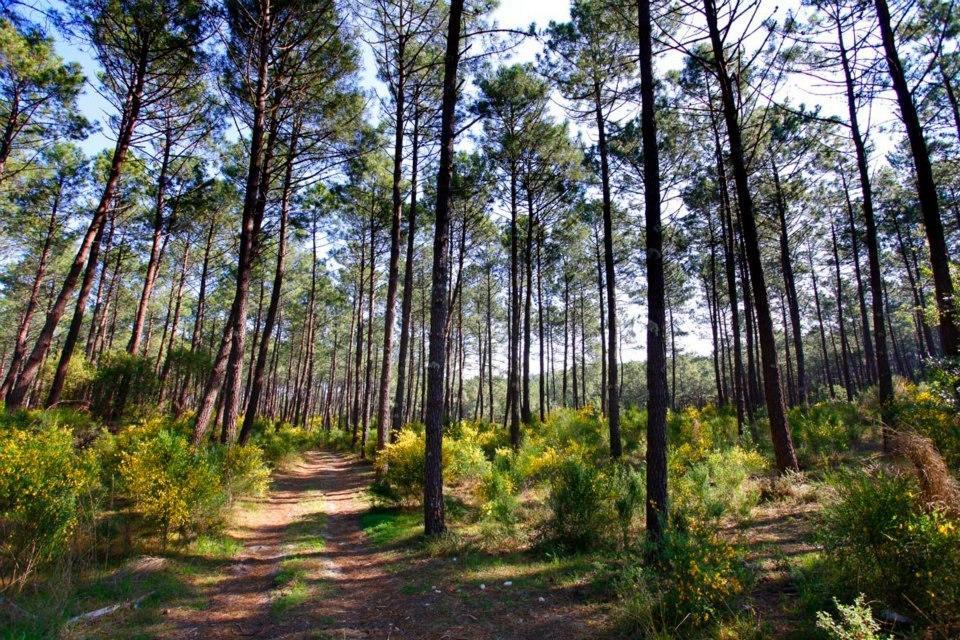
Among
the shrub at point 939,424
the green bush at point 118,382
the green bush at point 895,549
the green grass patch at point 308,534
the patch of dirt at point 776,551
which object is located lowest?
the green grass patch at point 308,534

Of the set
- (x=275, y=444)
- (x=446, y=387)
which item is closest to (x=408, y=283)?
(x=446, y=387)

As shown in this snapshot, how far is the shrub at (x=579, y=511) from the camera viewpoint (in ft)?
19.7

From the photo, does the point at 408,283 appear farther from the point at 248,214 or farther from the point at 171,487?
the point at 171,487

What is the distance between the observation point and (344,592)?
16.6ft

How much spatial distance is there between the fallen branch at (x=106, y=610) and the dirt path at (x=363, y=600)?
34cm

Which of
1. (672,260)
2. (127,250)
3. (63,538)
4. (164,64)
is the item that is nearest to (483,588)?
(63,538)

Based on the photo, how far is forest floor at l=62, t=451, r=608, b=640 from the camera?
13.1ft

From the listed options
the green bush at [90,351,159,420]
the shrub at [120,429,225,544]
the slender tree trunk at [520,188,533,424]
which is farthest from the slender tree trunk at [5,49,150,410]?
the slender tree trunk at [520,188,533,424]

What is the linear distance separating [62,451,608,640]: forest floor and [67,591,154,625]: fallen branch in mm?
47

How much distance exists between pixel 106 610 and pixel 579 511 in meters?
5.25

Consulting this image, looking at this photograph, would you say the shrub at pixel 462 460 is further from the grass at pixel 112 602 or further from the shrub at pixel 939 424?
the shrub at pixel 939 424

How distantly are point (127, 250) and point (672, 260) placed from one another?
2739 cm

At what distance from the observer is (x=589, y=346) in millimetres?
38000

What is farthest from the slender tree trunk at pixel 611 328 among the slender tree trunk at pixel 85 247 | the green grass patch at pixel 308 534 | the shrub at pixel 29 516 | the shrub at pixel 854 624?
the slender tree trunk at pixel 85 247
